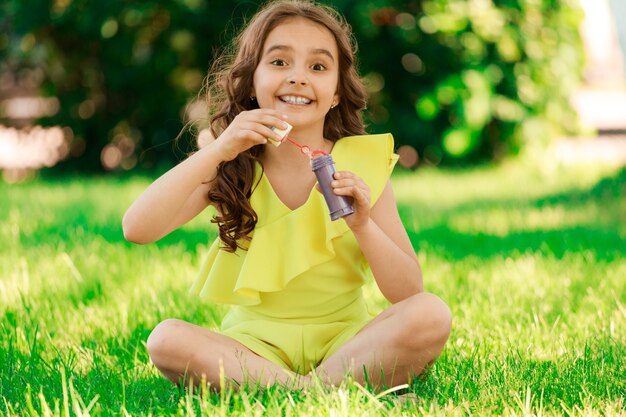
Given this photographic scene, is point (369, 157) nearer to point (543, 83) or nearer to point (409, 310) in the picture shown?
point (409, 310)

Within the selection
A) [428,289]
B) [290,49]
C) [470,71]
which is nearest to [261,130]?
[290,49]

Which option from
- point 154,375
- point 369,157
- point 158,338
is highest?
point 369,157

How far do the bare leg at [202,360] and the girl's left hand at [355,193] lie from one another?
0.38 meters

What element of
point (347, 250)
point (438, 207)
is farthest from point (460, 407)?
point (438, 207)

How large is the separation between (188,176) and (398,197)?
4099mm

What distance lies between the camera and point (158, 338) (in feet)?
7.23

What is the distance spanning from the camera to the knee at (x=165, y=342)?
219 centimetres

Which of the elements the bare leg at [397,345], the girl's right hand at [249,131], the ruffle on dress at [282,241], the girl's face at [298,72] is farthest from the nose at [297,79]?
the bare leg at [397,345]

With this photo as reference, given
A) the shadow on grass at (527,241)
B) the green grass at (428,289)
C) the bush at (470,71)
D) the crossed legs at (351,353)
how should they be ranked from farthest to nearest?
the bush at (470,71), the shadow on grass at (527,241), the crossed legs at (351,353), the green grass at (428,289)

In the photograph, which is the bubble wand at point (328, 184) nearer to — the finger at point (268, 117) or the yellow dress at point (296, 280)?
the finger at point (268, 117)

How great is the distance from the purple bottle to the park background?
0.40 meters

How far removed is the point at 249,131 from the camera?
2213 mm

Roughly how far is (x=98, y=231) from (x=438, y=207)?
6.80ft

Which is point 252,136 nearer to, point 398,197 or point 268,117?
point 268,117
